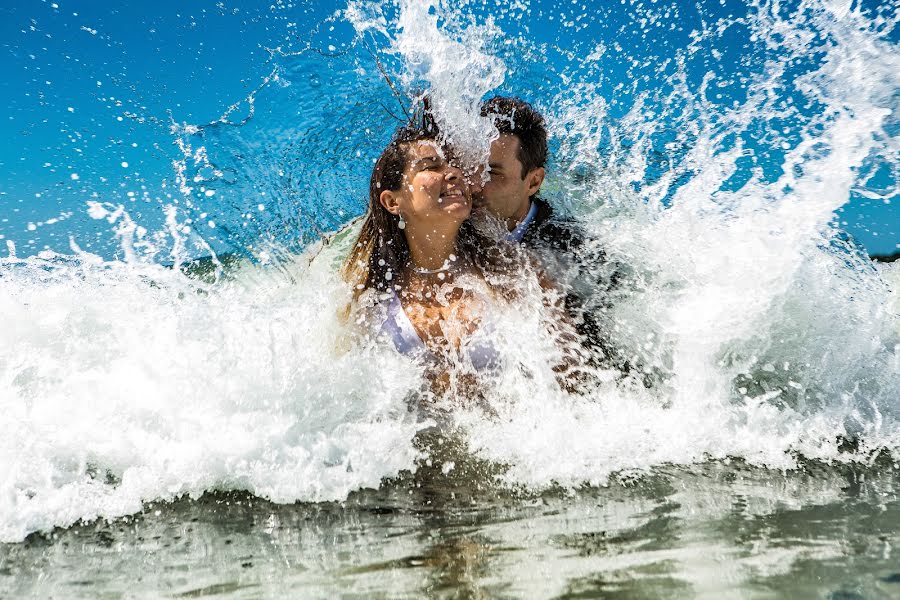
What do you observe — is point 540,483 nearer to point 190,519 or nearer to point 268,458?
point 268,458

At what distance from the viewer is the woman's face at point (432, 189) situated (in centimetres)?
368

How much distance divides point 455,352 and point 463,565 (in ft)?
5.88

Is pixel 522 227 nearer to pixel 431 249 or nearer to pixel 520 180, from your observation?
pixel 520 180

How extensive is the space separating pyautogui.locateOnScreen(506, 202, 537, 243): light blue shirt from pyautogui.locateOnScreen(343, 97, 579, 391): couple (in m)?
0.01

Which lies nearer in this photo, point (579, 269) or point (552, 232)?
point (579, 269)

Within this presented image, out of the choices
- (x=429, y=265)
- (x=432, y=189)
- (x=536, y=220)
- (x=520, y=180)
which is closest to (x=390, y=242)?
(x=429, y=265)

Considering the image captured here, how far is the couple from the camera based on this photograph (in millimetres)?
3748

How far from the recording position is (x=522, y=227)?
452 cm

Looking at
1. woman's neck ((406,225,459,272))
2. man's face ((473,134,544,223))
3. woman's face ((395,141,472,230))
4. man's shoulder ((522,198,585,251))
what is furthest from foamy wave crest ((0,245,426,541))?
man's shoulder ((522,198,585,251))

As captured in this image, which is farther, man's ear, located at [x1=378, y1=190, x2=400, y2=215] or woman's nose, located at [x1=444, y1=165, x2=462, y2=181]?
man's ear, located at [x1=378, y1=190, x2=400, y2=215]

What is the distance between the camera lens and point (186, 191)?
5.13 meters

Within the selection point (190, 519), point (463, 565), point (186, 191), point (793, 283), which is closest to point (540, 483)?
point (463, 565)

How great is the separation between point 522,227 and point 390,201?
1014mm

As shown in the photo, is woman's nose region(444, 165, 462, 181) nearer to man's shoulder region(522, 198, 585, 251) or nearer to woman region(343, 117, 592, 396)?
woman region(343, 117, 592, 396)
